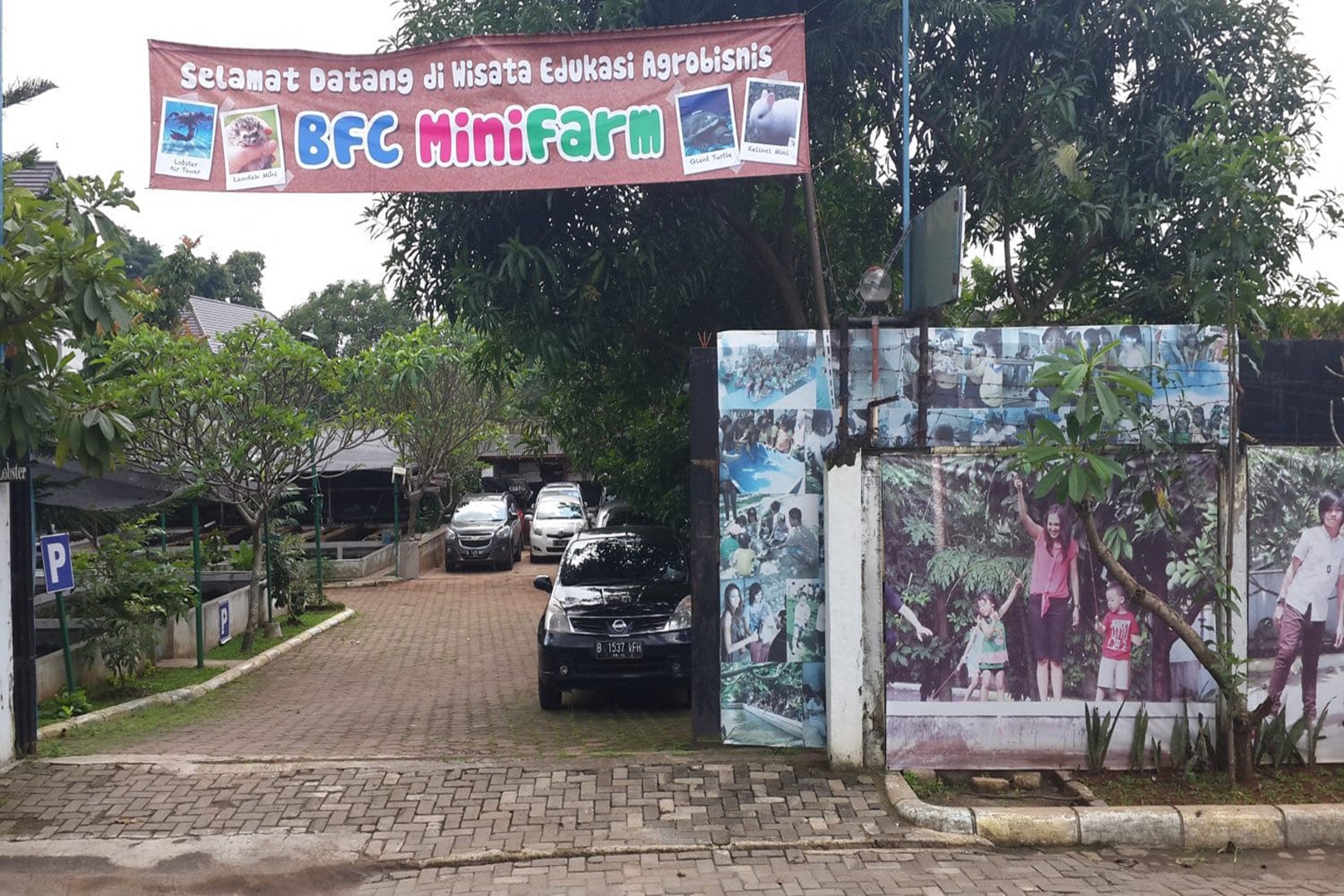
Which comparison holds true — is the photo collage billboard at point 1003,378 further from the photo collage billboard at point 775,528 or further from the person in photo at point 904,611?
the person in photo at point 904,611

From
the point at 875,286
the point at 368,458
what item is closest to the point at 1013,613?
the point at 875,286

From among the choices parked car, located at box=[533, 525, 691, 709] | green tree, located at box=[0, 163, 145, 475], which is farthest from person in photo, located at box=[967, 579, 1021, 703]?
green tree, located at box=[0, 163, 145, 475]

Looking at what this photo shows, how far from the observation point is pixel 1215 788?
676 centimetres

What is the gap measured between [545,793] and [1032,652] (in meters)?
3.20

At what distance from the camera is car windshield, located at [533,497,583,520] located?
2714 centimetres

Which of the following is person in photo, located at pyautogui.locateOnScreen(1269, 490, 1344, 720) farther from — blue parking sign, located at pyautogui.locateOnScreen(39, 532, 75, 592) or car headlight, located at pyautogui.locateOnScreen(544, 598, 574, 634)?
blue parking sign, located at pyautogui.locateOnScreen(39, 532, 75, 592)

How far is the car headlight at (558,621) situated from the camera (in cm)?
975

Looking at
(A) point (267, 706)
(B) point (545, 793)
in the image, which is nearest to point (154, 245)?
(A) point (267, 706)

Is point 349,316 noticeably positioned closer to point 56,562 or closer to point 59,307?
point 56,562

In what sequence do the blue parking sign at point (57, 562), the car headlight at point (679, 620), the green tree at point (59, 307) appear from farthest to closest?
1. the car headlight at point (679, 620)
2. the blue parking sign at point (57, 562)
3. the green tree at point (59, 307)

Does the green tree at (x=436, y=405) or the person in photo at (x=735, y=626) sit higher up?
the green tree at (x=436, y=405)

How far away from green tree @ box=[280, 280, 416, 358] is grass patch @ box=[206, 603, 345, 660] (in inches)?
1197

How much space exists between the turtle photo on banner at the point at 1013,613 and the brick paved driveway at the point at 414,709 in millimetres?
1894

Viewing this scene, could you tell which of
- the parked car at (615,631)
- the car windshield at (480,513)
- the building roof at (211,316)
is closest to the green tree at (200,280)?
the building roof at (211,316)
